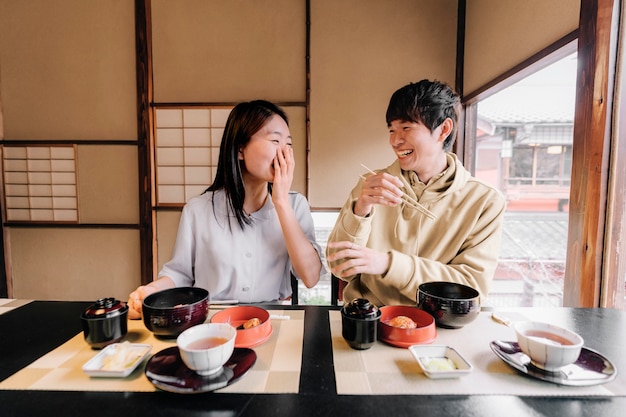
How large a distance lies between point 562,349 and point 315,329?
689 millimetres

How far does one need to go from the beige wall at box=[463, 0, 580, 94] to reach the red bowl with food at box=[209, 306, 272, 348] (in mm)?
2102

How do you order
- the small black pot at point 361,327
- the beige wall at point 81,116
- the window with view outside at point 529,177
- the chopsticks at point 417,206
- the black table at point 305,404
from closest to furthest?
1. the black table at point 305,404
2. the small black pot at point 361,327
3. the chopsticks at point 417,206
4. the beige wall at point 81,116
5. the window with view outside at point 529,177

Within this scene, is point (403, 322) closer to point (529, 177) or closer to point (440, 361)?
point (440, 361)

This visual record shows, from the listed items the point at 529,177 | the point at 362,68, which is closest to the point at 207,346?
the point at 362,68

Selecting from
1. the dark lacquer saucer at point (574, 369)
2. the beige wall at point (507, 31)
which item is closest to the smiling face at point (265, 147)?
the dark lacquer saucer at point (574, 369)

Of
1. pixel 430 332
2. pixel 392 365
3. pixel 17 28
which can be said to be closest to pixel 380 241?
pixel 430 332

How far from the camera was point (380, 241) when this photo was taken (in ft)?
5.57

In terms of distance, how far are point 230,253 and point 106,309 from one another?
78 cm

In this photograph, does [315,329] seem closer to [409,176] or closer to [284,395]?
[284,395]

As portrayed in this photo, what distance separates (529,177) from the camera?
22.5 feet

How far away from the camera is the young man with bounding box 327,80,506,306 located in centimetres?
144

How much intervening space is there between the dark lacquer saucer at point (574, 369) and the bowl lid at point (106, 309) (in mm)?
1125

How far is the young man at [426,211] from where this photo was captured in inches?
56.8

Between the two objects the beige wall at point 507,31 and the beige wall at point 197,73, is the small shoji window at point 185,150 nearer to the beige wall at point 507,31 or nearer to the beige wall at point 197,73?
the beige wall at point 197,73
